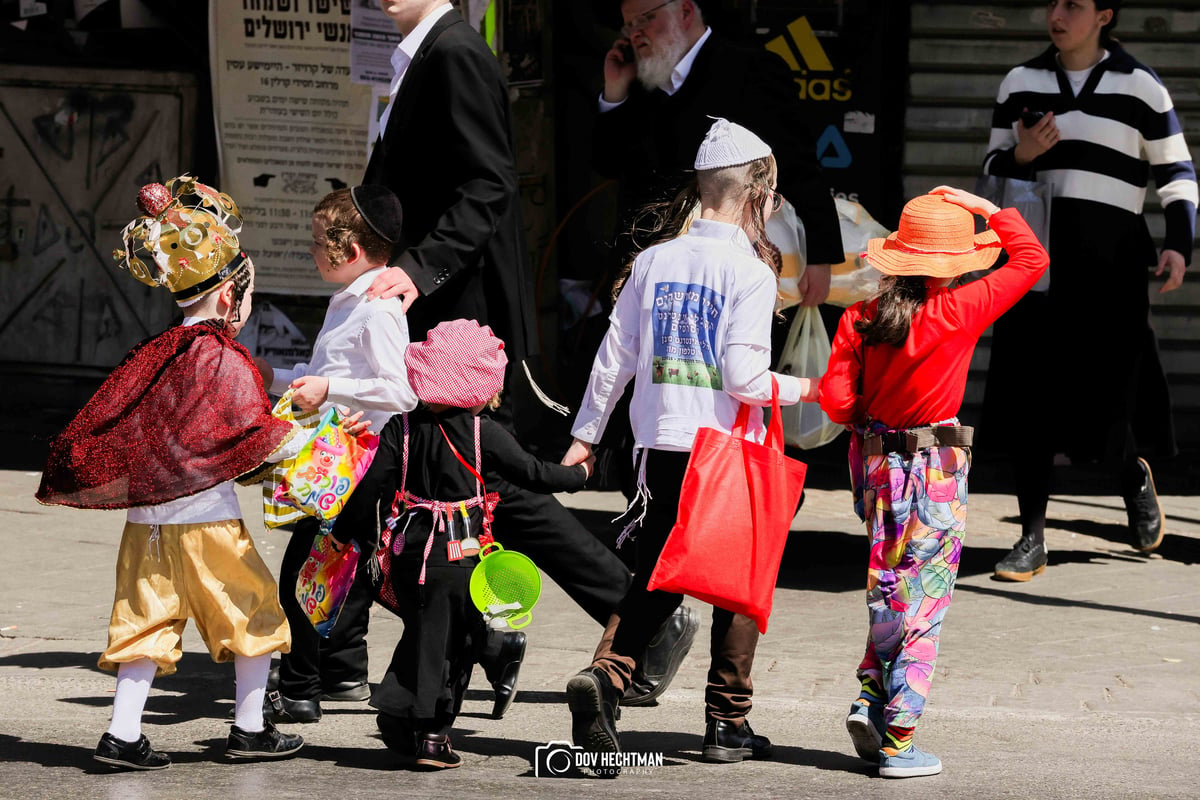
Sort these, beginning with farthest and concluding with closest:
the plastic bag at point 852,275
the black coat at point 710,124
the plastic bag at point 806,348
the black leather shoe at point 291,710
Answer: the plastic bag at point 852,275
the plastic bag at point 806,348
the black coat at point 710,124
the black leather shoe at point 291,710

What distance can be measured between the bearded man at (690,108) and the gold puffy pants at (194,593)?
6.58 ft

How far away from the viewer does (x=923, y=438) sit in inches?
192

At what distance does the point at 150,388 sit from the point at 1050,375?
4308 mm

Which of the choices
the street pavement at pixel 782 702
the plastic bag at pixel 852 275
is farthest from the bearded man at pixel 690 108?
the street pavement at pixel 782 702

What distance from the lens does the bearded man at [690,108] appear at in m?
6.20

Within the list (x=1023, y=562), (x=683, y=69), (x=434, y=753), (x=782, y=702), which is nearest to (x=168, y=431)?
(x=434, y=753)

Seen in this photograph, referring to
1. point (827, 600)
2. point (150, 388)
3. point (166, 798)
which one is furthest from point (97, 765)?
point (827, 600)

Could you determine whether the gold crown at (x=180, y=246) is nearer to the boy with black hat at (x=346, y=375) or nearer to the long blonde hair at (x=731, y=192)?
the boy with black hat at (x=346, y=375)

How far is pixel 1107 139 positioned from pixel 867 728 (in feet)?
12.0

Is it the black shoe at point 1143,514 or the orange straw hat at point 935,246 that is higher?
the orange straw hat at point 935,246

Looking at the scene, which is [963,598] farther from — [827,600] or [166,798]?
[166,798]

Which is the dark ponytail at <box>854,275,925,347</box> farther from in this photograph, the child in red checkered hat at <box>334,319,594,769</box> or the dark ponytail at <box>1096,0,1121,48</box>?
the dark ponytail at <box>1096,0,1121,48</box>

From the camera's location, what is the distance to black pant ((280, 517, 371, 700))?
5.30 m

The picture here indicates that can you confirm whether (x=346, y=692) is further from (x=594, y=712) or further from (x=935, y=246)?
(x=935, y=246)
